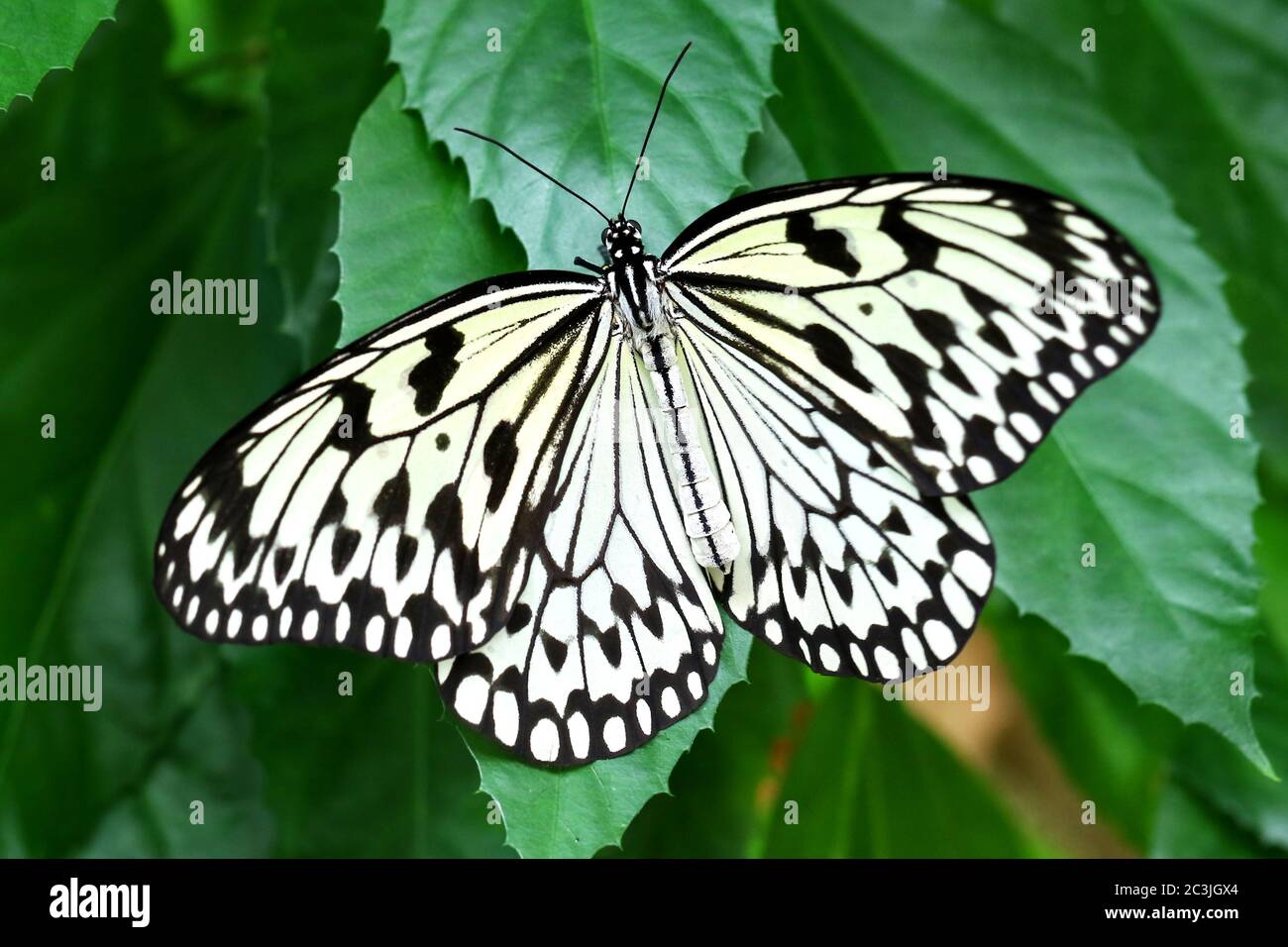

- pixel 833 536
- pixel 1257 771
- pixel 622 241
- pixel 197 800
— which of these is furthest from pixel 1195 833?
pixel 197 800

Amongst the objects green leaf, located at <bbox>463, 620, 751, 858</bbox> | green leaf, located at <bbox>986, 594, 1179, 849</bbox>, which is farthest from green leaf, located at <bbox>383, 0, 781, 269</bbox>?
green leaf, located at <bbox>986, 594, 1179, 849</bbox>

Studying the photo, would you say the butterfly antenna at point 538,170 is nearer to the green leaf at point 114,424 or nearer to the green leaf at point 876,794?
the green leaf at point 114,424

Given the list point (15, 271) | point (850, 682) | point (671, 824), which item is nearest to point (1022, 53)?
point (850, 682)

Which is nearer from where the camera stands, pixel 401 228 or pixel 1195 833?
pixel 401 228

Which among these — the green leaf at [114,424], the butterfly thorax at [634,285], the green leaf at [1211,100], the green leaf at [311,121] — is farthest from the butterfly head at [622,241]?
the green leaf at [1211,100]

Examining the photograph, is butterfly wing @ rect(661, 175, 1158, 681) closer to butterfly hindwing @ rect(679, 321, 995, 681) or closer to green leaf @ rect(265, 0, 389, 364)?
butterfly hindwing @ rect(679, 321, 995, 681)

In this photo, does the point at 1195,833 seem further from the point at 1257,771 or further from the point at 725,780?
the point at 725,780

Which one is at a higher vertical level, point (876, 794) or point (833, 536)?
point (833, 536)
